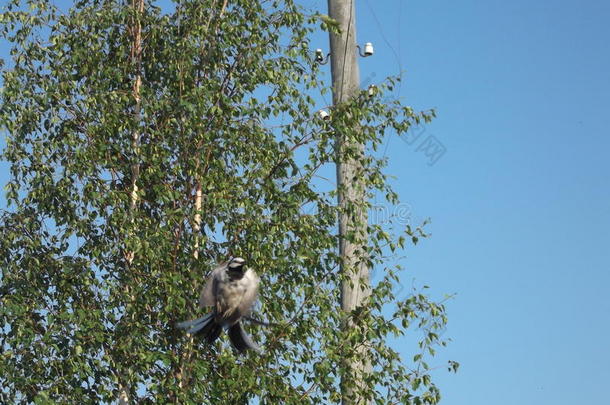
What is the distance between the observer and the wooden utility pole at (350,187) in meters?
14.4

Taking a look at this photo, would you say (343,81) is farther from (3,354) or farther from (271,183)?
(3,354)

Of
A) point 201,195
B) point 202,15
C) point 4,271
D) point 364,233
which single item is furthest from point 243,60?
point 4,271

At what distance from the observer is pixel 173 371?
47.0ft

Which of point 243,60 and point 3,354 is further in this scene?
point 243,60

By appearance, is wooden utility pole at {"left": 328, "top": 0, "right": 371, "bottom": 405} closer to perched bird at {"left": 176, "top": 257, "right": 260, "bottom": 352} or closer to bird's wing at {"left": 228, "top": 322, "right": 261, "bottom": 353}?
bird's wing at {"left": 228, "top": 322, "right": 261, "bottom": 353}

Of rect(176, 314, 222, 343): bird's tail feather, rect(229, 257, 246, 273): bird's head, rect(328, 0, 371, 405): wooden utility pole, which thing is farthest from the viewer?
rect(328, 0, 371, 405): wooden utility pole

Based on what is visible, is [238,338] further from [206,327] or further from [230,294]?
[230,294]

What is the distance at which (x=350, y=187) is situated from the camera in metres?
15.4

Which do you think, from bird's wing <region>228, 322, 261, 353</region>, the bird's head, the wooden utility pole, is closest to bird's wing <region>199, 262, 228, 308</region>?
the bird's head

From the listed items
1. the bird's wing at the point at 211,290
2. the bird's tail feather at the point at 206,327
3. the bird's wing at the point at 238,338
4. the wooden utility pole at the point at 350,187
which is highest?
the wooden utility pole at the point at 350,187

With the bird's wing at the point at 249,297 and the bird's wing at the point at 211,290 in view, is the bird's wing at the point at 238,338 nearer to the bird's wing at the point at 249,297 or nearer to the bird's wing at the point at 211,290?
the bird's wing at the point at 249,297

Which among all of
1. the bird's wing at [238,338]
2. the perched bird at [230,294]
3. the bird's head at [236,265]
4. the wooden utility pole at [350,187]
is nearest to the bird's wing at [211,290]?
the perched bird at [230,294]

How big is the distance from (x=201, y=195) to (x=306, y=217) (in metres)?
1.65

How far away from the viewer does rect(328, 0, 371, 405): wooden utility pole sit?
14438mm
